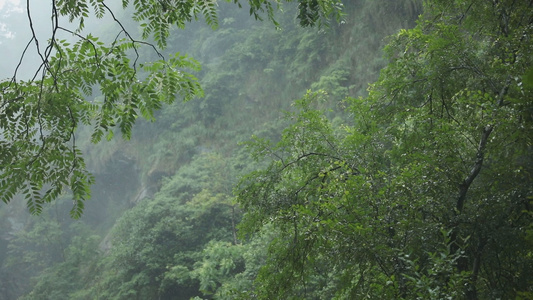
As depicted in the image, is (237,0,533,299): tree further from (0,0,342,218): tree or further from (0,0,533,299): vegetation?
(0,0,342,218): tree

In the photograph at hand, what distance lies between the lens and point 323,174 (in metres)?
3.59

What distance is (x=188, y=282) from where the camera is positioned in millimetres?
13219

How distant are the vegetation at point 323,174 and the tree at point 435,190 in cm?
2

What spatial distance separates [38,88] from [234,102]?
18927 mm

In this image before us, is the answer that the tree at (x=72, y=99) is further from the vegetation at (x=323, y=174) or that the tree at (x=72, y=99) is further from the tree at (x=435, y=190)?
the tree at (x=435, y=190)

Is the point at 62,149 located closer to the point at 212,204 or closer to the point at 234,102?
the point at 212,204

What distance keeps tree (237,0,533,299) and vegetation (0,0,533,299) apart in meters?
0.02

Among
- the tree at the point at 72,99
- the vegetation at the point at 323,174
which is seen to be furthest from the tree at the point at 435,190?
the tree at the point at 72,99

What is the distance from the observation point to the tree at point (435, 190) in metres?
2.49

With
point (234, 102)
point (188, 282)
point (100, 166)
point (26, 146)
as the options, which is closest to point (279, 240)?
point (26, 146)

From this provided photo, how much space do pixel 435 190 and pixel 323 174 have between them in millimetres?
1008

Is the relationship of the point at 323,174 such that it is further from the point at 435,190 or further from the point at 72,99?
the point at 72,99

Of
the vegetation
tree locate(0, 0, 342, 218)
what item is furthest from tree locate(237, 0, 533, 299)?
tree locate(0, 0, 342, 218)

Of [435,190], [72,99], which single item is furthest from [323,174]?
[72,99]
